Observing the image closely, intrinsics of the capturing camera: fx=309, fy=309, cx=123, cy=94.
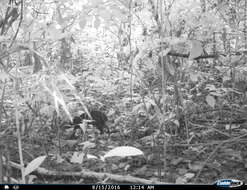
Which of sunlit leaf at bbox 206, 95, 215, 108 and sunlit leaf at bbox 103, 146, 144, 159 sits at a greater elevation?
sunlit leaf at bbox 103, 146, 144, 159

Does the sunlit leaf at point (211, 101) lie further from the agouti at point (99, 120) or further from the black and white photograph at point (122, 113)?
the agouti at point (99, 120)

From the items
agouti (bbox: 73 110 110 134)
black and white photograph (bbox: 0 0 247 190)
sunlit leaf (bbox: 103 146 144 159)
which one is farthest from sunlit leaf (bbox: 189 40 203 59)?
agouti (bbox: 73 110 110 134)

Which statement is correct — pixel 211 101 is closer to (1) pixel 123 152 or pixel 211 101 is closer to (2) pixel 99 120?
(2) pixel 99 120

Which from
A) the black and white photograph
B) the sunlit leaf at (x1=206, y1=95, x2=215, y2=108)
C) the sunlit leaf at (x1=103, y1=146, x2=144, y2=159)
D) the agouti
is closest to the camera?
the sunlit leaf at (x1=103, y1=146, x2=144, y2=159)

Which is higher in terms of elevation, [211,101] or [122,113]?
[211,101]

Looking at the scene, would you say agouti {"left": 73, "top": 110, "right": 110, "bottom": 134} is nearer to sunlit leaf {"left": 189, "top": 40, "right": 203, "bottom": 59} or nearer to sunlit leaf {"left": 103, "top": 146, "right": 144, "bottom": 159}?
sunlit leaf {"left": 189, "top": 40, "right": 203, "bottom": 59}

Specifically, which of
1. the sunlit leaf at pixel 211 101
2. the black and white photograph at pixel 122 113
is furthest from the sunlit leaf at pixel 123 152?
the sunlit leaf at pixel 211 101

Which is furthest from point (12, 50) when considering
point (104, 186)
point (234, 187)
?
point (234, 187)

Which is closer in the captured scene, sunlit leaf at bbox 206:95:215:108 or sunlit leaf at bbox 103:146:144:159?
sunlit leaf at bbox 103:146:144:159

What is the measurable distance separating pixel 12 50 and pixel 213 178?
111 centimetres

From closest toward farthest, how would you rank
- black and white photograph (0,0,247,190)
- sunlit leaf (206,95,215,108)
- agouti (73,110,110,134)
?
1. black and white photograph (0,0,247,190)
2. sunlit leaf (206,95,215,108)
3. agouti (73,110,110,134)

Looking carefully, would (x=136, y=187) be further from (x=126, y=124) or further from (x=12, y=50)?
(x=126, y=124)

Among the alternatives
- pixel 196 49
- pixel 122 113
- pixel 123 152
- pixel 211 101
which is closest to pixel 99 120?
pixel 122 113

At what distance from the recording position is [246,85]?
2594mm
